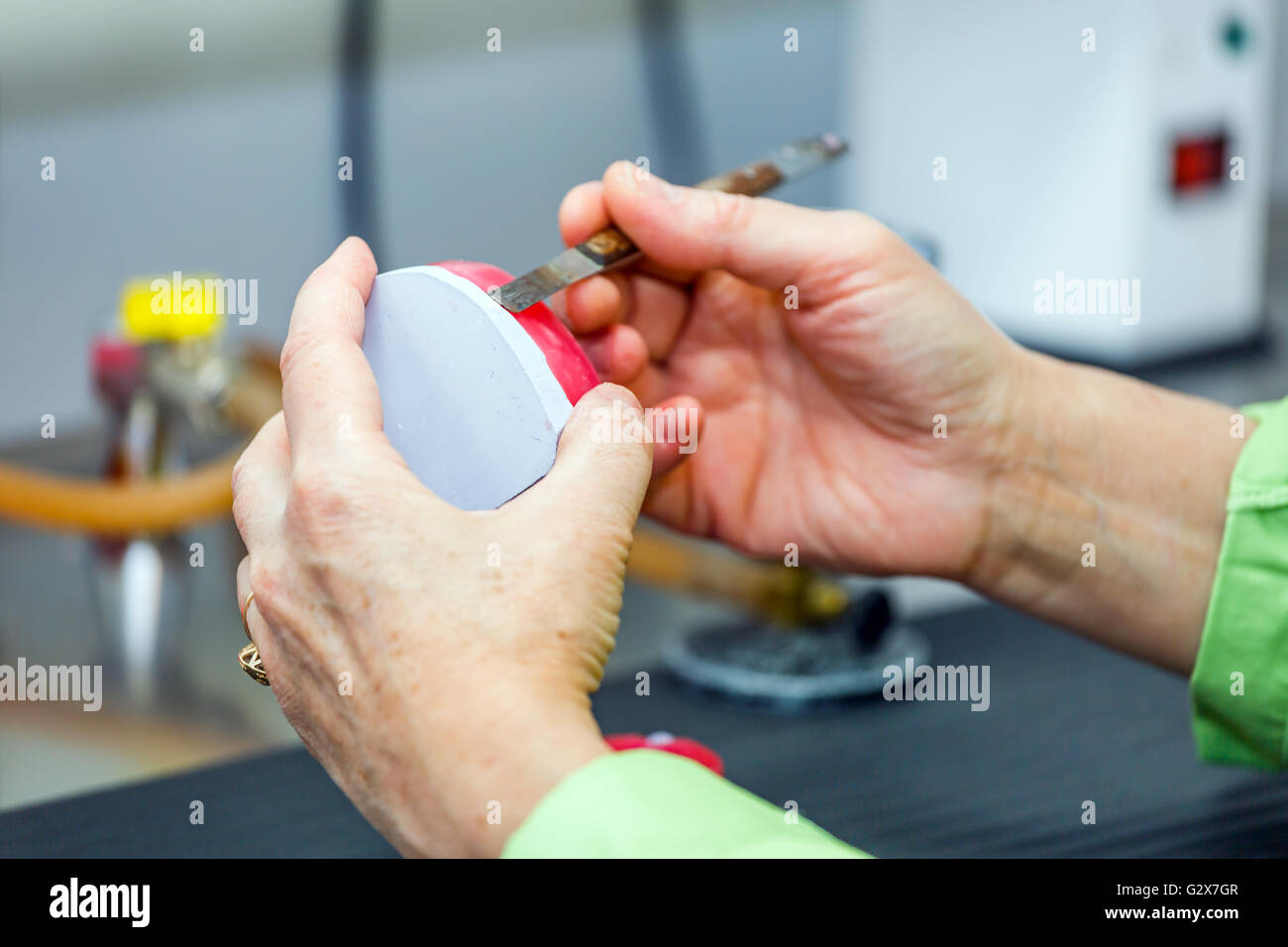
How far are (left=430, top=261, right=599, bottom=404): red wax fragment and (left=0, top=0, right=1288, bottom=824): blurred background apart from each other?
307mm

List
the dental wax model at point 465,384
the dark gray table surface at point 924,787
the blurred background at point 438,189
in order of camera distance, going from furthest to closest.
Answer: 1. the blurred background at point 438,189
2. the dark gray table surface at point 924,787
3. the dental wax model at point 465,384

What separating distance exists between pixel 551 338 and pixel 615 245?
123 mm

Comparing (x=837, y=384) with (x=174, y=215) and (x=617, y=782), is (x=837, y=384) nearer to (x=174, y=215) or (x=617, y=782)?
(x=617, y=782)

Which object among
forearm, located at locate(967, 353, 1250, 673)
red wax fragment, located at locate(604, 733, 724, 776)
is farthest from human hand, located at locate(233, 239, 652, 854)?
forearm, located at locate(967, 353, 1250, 673)

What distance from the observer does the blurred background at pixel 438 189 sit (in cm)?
90

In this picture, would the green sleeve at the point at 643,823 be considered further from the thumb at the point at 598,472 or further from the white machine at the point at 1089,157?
the white machine at the point at 1089,157

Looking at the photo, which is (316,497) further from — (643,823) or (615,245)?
(615,245)

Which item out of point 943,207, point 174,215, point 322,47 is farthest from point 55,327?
point 943,207

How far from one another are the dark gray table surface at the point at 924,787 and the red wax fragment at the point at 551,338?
0.22 meters

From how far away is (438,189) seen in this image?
1498 millimetres

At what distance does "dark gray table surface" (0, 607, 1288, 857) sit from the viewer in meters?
0.55

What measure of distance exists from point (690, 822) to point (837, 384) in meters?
0.35

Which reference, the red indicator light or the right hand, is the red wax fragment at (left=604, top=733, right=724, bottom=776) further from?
the red indicator light

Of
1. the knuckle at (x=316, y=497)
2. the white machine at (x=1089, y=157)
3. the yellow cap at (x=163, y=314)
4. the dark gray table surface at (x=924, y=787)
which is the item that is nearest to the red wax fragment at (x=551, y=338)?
the knuckle at (x=316, y=497)
